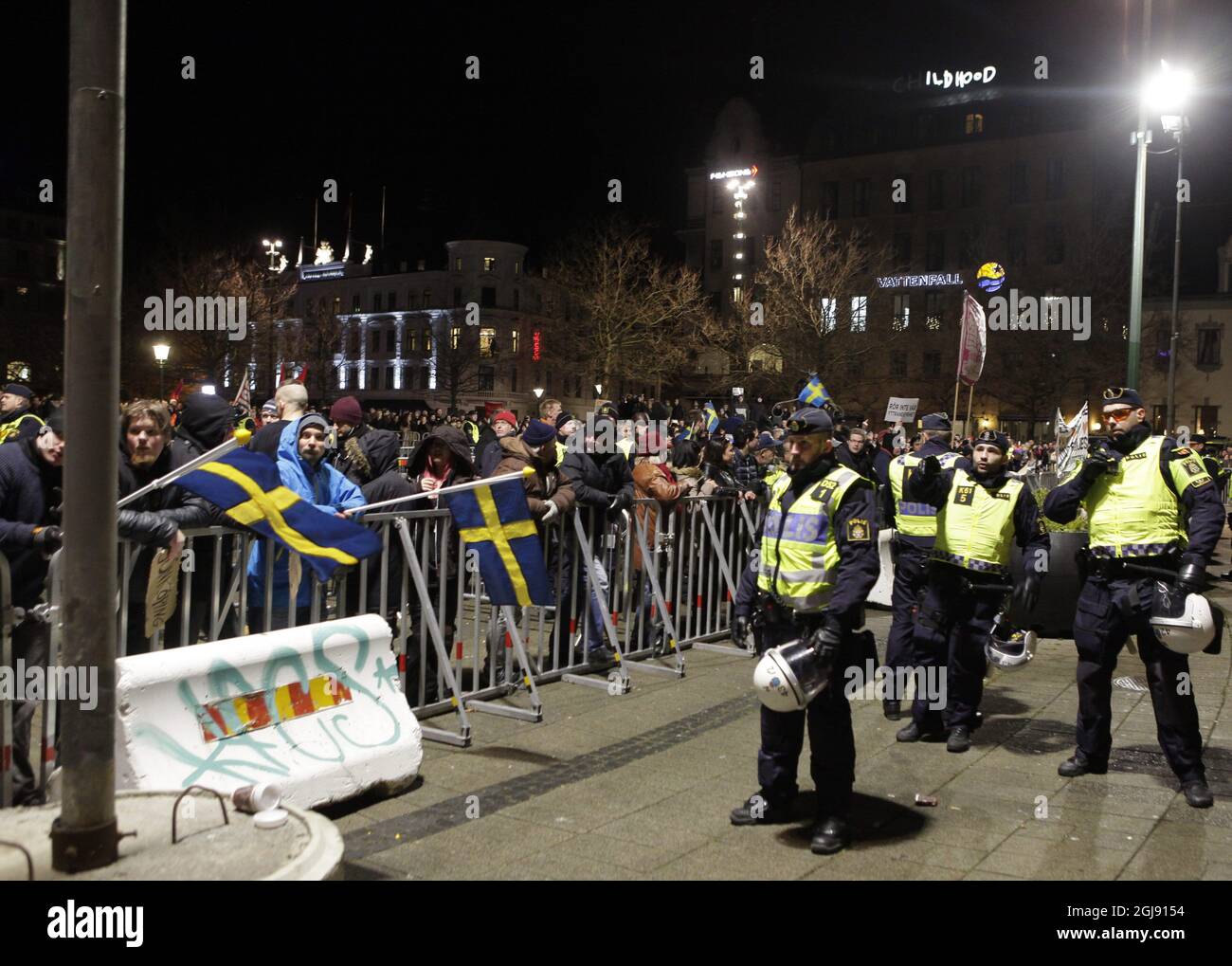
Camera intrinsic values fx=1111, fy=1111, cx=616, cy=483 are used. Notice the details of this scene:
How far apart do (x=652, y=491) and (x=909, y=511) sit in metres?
2.41

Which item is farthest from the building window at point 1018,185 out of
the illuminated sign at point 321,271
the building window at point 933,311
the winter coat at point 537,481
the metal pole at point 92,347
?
the metal pole at point 92,347

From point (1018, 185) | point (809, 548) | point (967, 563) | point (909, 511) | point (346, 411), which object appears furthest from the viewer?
point (1018, 185)

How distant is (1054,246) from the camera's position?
5562cm

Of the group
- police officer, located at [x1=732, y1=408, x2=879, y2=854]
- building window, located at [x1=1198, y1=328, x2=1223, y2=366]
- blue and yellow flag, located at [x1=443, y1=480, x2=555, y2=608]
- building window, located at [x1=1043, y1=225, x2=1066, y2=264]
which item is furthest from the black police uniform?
building window, located at [x1=1198, y1=328, x2=1223, y2=366]

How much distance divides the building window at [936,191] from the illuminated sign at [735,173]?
10016mm

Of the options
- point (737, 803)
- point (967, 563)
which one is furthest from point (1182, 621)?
point (737, 803)

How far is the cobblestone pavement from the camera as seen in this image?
4.77m

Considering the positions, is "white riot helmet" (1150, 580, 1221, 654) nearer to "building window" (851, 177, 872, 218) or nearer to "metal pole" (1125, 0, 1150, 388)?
"metal pole" (1125, 0, 1150, 388)

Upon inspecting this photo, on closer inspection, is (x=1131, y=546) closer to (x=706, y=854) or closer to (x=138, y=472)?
(x=706, y=854)

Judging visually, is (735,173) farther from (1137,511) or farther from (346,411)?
(1137,511)

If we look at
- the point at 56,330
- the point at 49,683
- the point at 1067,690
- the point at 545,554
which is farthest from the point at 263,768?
the point at 56,330

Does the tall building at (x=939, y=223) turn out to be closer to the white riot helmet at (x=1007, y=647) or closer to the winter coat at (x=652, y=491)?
the winter coat at (x=652, y=491)

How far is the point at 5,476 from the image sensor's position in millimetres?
4961

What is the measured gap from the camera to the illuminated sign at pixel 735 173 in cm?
6528
